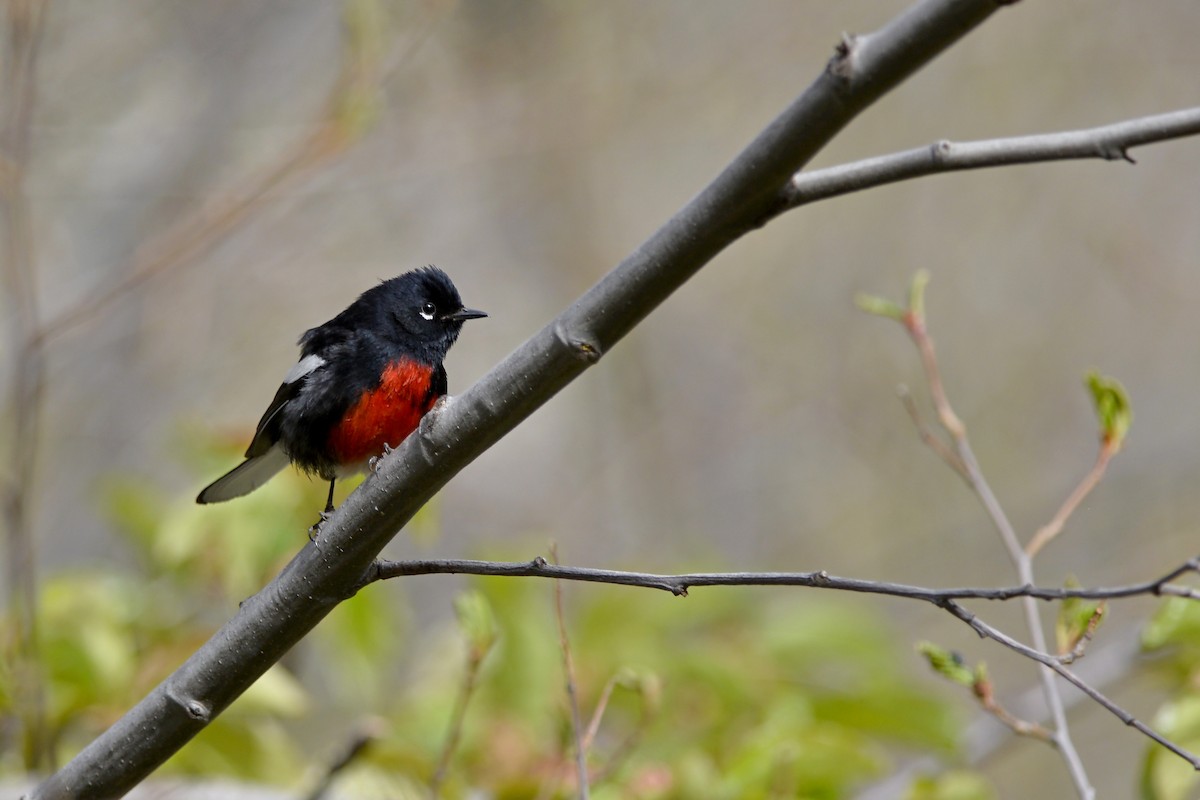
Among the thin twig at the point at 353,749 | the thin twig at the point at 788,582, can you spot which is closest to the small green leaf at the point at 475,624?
the thin twig at the point at 353,749

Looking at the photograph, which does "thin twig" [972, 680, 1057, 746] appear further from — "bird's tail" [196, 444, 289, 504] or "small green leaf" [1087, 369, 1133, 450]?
"bird's tail" [196, 444, 289, 504]

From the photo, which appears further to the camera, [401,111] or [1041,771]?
[1041,771]

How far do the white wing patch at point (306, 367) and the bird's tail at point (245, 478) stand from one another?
0.21 m

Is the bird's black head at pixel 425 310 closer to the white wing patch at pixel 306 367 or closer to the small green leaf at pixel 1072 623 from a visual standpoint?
the white wing patch at pixel 306 367

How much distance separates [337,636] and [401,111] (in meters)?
4.44

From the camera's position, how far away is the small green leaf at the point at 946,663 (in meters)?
1.85

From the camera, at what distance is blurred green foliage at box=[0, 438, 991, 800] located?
2.80m

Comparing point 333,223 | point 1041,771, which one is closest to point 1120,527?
point 1041,771

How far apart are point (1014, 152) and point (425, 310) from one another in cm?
209

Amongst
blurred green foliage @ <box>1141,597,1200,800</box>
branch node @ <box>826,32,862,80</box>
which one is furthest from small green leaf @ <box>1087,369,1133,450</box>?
branch node @ <box>826,32,862,80</box>

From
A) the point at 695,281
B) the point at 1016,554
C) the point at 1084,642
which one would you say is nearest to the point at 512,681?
the point at 1016,554

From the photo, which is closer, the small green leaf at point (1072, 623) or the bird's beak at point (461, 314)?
the small green leaf at point (1072, 623)

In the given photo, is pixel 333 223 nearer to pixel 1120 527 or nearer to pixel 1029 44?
pixel 1029 44

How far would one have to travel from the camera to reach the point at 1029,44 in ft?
25.0
